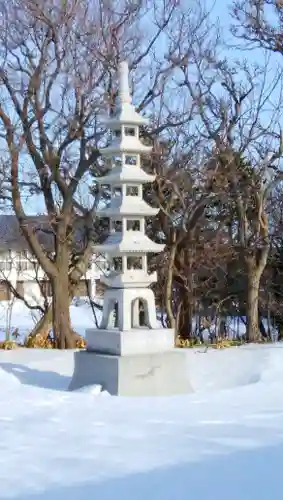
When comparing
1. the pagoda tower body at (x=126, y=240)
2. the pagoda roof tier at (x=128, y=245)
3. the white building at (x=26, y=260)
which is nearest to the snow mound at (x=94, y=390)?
the pagoda tower body at (x=126, y=240)

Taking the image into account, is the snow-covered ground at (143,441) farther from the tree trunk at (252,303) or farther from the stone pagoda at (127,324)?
the tree trunk at (252,303)

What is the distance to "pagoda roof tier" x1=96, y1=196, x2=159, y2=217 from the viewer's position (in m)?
7.95

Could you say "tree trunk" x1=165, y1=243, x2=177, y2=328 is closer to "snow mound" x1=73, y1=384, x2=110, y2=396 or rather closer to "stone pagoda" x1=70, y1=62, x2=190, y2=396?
"stone pagoda" x1=70, y1=62, x2=190, y2=396

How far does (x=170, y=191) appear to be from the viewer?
13641 mm

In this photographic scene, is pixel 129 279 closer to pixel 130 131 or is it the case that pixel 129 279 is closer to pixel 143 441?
pixel 130 131

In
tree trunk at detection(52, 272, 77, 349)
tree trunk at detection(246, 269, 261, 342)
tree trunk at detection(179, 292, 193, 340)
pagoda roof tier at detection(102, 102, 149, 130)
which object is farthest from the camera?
tree trunk at detection(179, 292, 193, 340)

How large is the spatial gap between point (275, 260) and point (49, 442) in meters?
13.7

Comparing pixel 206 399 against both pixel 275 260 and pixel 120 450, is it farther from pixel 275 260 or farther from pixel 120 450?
pixel 275 260

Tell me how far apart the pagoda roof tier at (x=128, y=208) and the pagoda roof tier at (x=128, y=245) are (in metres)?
0.24

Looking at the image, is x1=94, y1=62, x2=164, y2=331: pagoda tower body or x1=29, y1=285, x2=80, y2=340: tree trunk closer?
x1=94, y1=62, x2=164, y2=331: pagoda tower body

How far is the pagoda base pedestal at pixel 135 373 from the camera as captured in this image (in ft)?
23.9

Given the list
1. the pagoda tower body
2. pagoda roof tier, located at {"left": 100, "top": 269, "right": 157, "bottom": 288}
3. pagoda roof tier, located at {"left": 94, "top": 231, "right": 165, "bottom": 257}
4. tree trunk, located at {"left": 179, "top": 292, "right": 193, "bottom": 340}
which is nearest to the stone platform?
the pagoda tower body

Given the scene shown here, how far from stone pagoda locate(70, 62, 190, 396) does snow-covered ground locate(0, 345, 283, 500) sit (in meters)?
0.36

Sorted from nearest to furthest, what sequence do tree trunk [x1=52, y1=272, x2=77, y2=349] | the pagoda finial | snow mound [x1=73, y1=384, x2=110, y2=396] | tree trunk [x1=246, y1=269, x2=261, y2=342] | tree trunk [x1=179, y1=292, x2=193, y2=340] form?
1. snow mound [x1=73, y1=384, x2=110, y2=396]
2. the pagoda finial
3. tree trunk [x1=52, y1=272, x2=77, y2=349]
4. tree trunk [x1=246, y1=269, x2=261, y2=342]
5. tree trunk [x1=179, y1=292, x2=193, y2=340]
